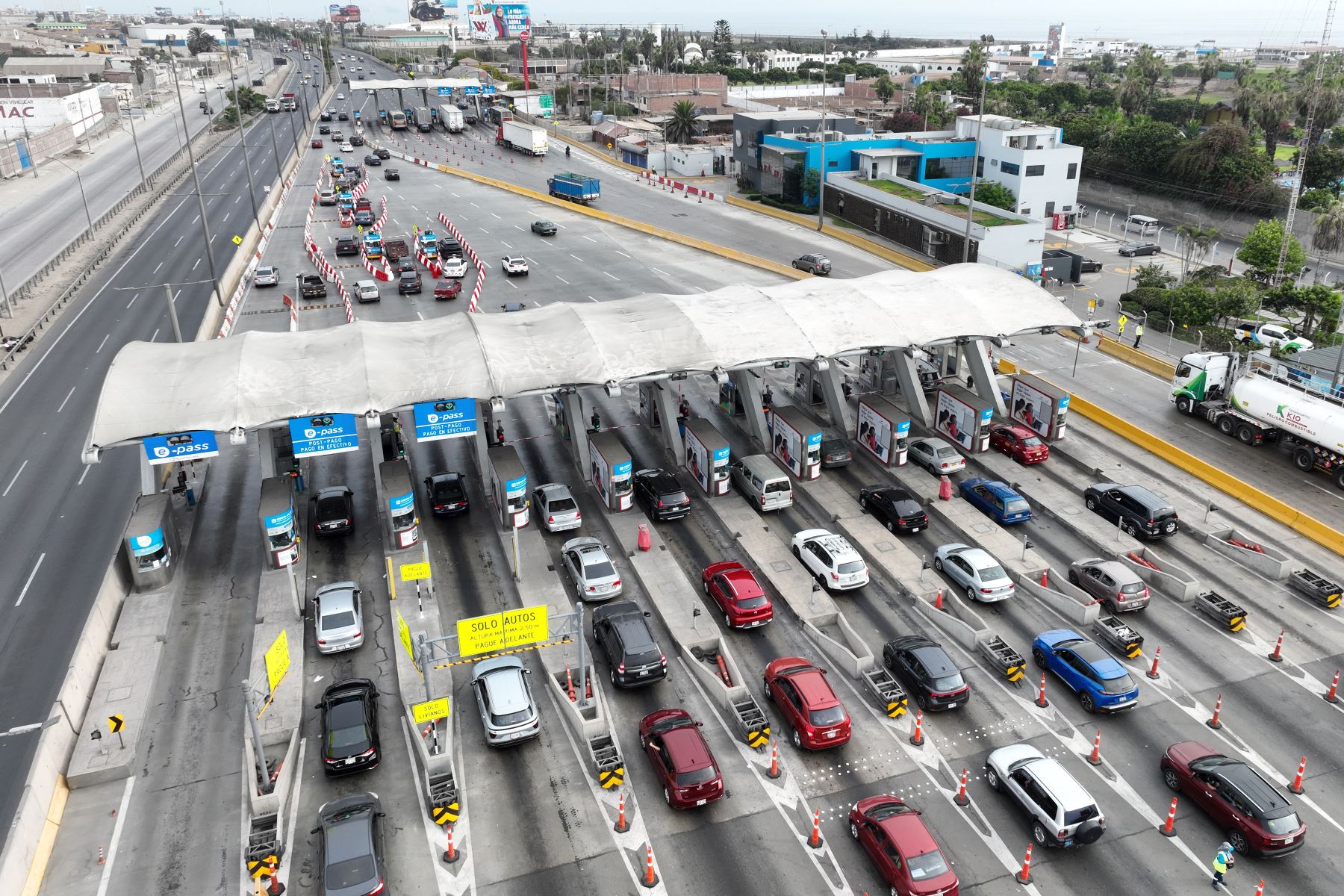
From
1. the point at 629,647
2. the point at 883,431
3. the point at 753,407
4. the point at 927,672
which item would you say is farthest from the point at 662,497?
the point at 927,672

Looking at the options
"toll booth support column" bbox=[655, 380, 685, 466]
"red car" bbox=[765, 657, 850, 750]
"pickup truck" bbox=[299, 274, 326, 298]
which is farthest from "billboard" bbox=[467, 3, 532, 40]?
"red car" bbox=[765, 657, 850, 750]

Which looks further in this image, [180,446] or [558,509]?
[558,509]

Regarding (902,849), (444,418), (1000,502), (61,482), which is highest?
(444,418)

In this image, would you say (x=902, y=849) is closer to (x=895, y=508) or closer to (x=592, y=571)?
(x=592, y=571)

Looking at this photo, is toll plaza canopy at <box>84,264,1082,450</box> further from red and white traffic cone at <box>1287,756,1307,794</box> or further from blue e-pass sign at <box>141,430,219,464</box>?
red and white traffic cone at <box>1287,756,1307,794</box>

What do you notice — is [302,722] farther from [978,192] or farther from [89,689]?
[978,192]
